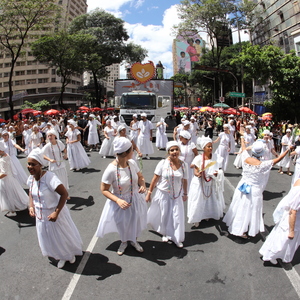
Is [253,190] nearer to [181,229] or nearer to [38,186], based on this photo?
[181,229]

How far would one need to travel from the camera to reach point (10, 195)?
19.7ft

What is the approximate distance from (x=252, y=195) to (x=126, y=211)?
2096mm

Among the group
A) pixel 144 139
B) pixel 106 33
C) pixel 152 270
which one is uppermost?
pixel 106 33

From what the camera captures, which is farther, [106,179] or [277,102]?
[277,102]

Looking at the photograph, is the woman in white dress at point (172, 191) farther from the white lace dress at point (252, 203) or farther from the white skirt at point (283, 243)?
the white skirt at point (283, 243)

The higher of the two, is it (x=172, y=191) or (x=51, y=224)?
(x=172, y=191)

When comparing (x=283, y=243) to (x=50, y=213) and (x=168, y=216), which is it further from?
(x=50, y=213)

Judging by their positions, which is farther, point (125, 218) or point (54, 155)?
point (54, 155)

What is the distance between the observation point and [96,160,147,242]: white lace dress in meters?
4.07

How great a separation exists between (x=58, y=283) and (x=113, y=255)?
3.08ft

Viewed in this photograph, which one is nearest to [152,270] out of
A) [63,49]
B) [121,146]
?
[121,146]

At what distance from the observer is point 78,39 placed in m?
34.2

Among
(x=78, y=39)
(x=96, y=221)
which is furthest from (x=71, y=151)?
(x=78, y=39)

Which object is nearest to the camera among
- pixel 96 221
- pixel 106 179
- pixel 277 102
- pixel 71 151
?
pixel 106 179
